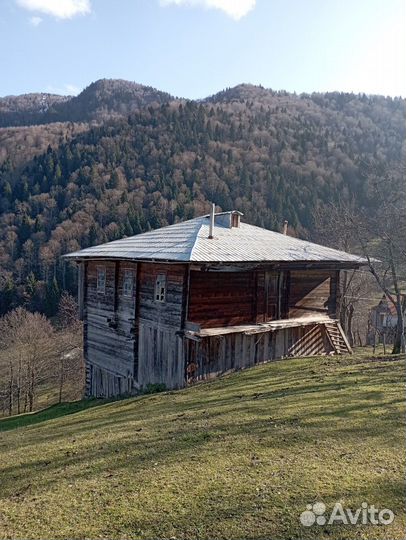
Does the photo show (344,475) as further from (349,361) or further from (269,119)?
(269,119)

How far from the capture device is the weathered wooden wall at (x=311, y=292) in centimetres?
2047

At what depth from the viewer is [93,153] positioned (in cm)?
12331

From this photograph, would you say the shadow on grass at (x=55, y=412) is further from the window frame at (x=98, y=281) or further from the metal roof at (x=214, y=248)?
the metal roof at (x=214, y=248)

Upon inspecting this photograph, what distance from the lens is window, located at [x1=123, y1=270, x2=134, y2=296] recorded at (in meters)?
19.4

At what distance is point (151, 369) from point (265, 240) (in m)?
8.14

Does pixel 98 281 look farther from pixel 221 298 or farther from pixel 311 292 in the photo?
pixel 311 292

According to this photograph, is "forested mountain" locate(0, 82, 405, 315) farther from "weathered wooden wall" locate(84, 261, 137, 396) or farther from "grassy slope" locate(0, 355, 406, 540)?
"grassy slope" locate(0, 355, 406, 540)

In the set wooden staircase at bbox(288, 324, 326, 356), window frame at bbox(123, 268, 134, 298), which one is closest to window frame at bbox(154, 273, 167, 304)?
window frame at bbox(123, 268, 134, 298)

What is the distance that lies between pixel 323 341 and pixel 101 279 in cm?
1173

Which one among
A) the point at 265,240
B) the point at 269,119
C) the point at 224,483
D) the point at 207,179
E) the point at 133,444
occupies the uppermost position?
the point at 269,119

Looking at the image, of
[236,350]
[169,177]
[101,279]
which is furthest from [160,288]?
[169,177]

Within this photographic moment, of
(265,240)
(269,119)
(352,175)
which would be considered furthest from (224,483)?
(269,119)

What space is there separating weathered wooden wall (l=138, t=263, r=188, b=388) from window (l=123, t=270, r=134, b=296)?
24.0 inches

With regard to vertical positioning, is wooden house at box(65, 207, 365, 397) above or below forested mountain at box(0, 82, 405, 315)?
below
